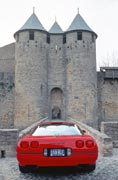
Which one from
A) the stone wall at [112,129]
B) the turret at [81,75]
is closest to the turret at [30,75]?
the turret at [81,75]

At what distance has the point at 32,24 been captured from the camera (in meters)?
30.0

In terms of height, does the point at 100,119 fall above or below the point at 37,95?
below

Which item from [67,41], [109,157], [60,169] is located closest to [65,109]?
[67,41]

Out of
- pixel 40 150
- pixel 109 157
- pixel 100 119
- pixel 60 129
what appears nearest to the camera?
pixel 40 150

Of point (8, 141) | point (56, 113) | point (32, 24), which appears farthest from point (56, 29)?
point (8, 141)

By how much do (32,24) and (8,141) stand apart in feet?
71.8

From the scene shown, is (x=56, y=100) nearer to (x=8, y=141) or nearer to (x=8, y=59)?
(x=8, y=59)

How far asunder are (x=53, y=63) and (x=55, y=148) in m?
24.4

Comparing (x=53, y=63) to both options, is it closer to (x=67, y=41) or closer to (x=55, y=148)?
(x=67, y=41)

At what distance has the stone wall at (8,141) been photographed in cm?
963

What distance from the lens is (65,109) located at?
2922cm

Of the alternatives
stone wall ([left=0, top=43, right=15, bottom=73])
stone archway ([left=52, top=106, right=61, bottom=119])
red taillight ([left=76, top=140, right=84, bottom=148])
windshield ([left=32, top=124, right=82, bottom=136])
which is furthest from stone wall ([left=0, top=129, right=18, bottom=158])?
stone wall ([left=0, top=43, right=15, bottom=73])

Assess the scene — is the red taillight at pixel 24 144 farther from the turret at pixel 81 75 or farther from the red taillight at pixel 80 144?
the turret at pixel 81 75

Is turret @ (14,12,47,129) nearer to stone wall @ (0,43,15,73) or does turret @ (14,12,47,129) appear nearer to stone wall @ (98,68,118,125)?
stone wall @ (0,43,15,73)
